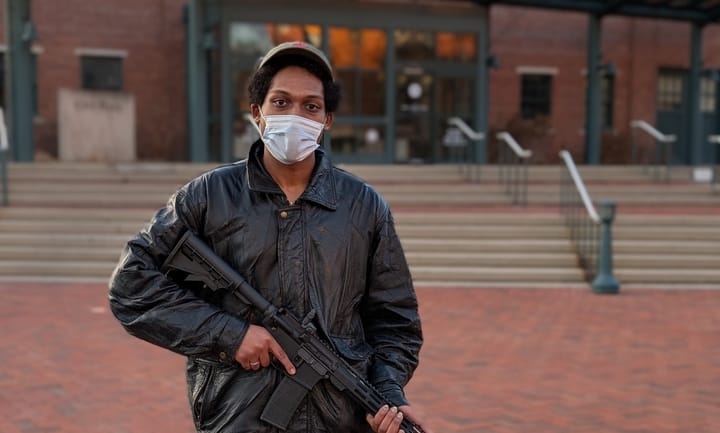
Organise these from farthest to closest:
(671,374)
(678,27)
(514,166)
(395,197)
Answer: (678,27) < (514,166) < (395,197) < (671,374)

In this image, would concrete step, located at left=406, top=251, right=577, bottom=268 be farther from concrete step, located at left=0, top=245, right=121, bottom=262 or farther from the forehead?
the forehead

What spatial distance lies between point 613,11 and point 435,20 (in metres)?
4.52

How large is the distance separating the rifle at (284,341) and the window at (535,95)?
24.0m

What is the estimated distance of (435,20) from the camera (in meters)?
20.9

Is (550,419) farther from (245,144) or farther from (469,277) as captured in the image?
(245,144)

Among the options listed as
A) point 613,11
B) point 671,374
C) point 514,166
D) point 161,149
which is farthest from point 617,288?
point 161,149

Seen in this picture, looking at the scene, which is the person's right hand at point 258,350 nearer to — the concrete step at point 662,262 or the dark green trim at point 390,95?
the concrete step at point 662,262

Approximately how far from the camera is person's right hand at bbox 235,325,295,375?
205cm

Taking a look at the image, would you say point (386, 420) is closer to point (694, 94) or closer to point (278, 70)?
point (278, 70)

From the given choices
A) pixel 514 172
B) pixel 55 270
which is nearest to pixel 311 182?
pixel 55 270

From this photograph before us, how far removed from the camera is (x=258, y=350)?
205 centimetres

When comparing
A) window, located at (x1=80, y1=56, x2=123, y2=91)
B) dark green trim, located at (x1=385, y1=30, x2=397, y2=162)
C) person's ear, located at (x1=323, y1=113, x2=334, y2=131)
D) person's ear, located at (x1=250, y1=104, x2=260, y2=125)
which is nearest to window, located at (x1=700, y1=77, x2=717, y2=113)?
dark green trim, located at (x1=385, y1=30, x2=397, y2=162)

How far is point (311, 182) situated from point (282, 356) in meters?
0.48

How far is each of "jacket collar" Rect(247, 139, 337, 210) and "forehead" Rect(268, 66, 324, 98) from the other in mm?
194
